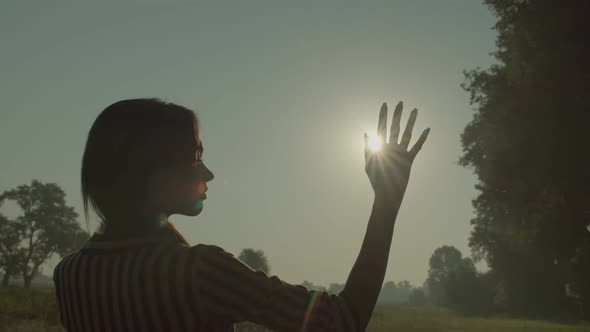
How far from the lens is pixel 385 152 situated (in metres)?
1.38

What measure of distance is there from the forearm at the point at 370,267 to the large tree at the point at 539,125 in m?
16.3

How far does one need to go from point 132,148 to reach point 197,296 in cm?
60

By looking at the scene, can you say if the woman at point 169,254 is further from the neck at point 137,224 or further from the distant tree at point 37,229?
the distant tree at point 37,229

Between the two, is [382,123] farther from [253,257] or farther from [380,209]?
[253,257]

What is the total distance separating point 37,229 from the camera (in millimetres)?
62969

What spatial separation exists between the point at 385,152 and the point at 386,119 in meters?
0.11

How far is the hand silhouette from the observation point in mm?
1323

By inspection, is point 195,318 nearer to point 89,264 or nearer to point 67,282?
point 89,264

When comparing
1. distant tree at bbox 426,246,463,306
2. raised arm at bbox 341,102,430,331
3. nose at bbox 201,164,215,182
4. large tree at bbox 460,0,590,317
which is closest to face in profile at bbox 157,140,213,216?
nose at bbox 201,164,215,182

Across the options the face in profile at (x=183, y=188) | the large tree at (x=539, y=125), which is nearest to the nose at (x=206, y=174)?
the face in profile at (x=183, y=188)

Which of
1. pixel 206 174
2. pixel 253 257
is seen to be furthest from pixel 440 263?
pixel 206 174

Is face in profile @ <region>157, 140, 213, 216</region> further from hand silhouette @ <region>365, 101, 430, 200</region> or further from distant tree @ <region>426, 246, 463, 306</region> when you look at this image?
distant tree @ <region>426, 246, 463, 306</region>

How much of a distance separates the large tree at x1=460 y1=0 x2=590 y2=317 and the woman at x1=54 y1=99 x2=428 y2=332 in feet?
53.7

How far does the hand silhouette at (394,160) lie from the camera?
132cm
